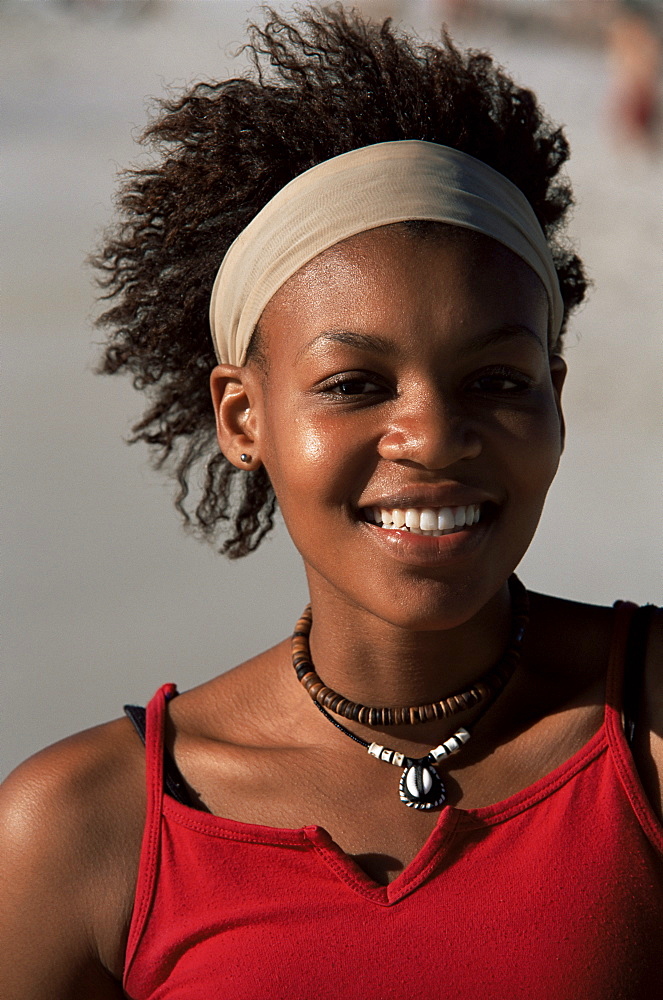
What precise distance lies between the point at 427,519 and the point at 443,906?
24.8 inches

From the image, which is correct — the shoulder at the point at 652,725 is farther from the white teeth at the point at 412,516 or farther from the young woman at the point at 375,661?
the white teeth at the point at 412,516

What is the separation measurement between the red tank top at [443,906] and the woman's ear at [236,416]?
66cm

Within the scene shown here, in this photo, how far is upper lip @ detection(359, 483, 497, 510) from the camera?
1980mm

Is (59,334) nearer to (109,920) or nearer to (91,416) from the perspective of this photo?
(91,416)

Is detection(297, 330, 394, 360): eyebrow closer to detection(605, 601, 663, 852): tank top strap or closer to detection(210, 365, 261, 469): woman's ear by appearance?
detection(210, 365, 261, 469): woman's ear

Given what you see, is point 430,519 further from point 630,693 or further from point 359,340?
point 630,693

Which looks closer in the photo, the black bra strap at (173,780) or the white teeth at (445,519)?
the white teeth at (445,519)

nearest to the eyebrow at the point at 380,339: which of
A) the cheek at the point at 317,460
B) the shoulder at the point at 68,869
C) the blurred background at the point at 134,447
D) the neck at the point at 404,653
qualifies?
the cheek at the point at 317,460

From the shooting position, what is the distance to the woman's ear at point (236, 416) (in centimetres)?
232

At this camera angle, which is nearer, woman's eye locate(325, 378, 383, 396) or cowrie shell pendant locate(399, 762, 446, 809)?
woman's eye locate(325, 378, 383, 396)

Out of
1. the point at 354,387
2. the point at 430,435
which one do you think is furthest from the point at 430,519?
the point at 354,387

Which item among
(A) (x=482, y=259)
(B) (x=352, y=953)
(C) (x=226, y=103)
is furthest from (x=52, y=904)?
(C) (x=226, y=103)

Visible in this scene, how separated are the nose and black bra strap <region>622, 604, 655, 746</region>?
19.0 inches

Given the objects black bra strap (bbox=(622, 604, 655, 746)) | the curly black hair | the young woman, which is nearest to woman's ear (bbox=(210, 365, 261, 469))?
the young woman
